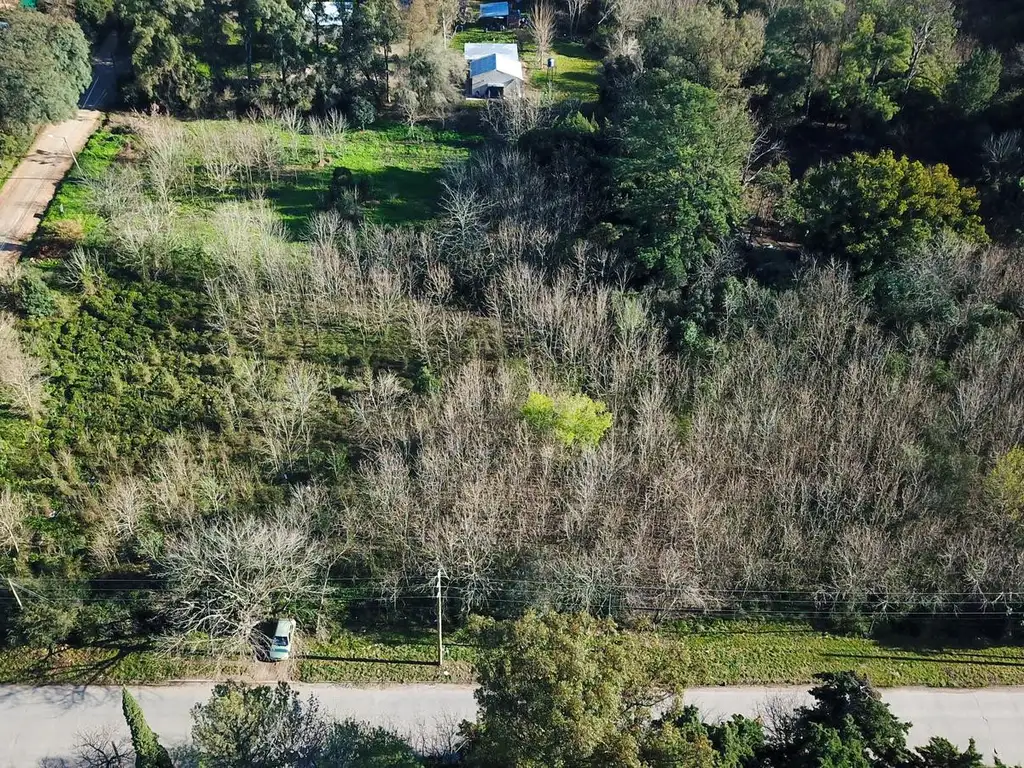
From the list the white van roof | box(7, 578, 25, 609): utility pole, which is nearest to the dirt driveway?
box(7, 578, 25, 609): utility pole

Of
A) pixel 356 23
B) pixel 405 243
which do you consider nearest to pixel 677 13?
pixel 356 23

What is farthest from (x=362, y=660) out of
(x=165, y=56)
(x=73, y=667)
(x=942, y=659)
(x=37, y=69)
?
(x=165, y=56)

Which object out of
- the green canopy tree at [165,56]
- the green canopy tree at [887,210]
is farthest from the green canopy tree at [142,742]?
the green canopy tree at [165,56]

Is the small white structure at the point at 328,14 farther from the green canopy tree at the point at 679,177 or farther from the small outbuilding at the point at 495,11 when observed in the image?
the green canopy tree at the point at 679,177

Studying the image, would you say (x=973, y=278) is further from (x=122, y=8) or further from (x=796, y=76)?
(x=122, y=8)

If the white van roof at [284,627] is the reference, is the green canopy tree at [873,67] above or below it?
above

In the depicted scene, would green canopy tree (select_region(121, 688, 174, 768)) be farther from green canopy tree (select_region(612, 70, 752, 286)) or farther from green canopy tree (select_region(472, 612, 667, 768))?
green canopy tree (select_region(612, 70, 752, 286))

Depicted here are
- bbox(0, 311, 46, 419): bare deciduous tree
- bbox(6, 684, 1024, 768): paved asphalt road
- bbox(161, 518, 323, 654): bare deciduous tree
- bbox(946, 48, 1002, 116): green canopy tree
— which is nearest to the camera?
bbox(6, 684, 1024, 768): paved asphalt road
